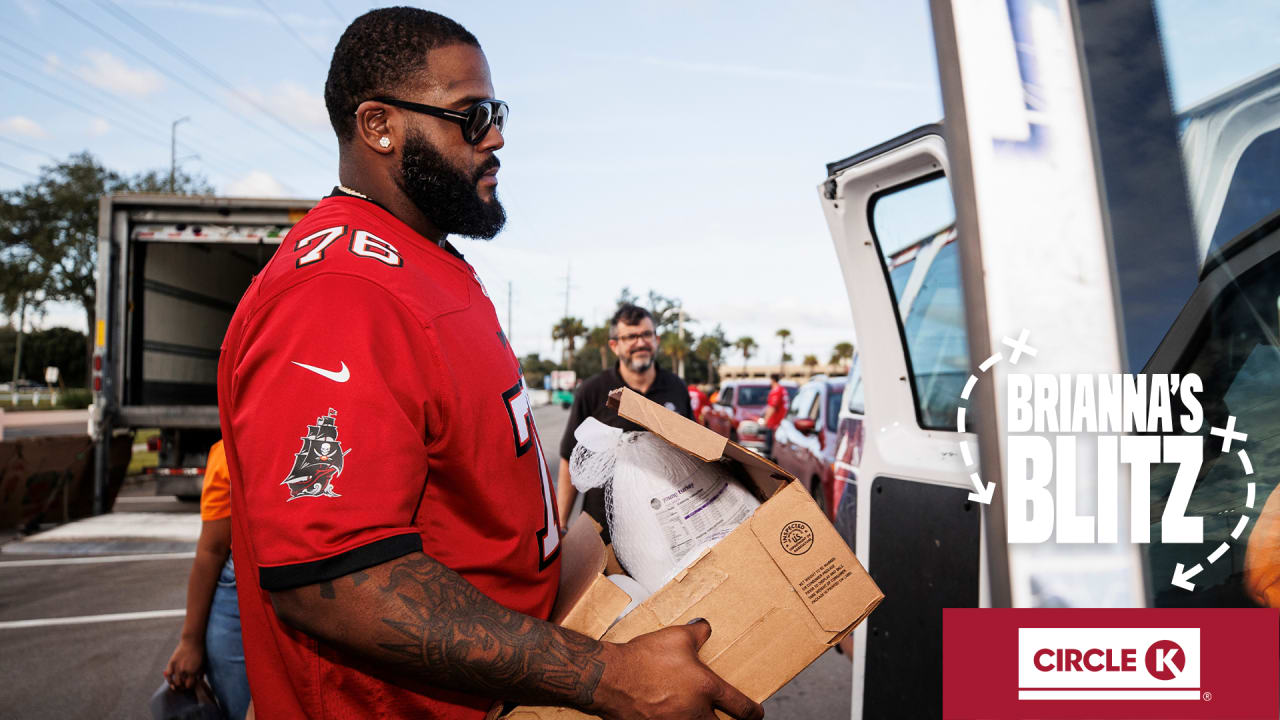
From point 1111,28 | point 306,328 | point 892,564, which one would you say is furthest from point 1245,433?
point 306,328

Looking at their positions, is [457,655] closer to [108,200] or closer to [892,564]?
[892,564]

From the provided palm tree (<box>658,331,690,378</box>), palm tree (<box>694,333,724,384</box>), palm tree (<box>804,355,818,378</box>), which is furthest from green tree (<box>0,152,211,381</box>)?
palm tree (<box>804,355,818,378</box>)

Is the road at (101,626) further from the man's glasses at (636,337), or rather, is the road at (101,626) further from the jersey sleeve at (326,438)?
the jersey sleeve at (326,438)

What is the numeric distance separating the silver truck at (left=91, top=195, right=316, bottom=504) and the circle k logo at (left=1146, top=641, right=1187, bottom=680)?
8510mm

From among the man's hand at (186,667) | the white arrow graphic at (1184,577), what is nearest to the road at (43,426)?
the man's hand at (186,667)

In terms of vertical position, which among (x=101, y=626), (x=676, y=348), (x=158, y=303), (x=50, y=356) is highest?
(x=676, y=348)

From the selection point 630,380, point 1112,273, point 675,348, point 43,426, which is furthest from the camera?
point 675,348

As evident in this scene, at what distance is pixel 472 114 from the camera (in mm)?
1619

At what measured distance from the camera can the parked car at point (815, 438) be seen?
7.06m

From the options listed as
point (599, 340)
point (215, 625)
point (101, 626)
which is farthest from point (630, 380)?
point (599, 340)

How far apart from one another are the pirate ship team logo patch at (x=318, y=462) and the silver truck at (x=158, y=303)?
7849 mm

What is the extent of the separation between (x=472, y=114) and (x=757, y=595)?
1061 millimetres

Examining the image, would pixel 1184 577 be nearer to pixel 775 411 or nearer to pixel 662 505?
pixel 662 505

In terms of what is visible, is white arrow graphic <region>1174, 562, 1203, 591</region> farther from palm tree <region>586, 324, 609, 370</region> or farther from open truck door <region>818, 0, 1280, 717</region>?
palm tree <region>586, 324, 609, 370</region>
